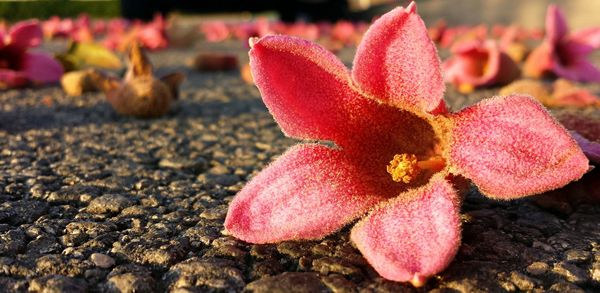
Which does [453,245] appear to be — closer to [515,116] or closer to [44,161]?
[515,116]

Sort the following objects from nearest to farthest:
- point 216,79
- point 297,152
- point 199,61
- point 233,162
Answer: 1. point 297,152
2. point 233,162
3. point 216,79
4. point 199,61

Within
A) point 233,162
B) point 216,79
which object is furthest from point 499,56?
point 216,79

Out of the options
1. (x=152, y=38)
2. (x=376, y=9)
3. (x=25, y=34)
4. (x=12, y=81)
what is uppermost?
(x=25, y=34)

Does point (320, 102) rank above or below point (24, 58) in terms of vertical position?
above

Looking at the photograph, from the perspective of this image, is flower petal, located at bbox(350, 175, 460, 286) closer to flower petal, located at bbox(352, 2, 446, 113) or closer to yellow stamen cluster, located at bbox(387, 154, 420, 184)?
yellow stamen cluster, located at bbox(387, 154, 420, 184)

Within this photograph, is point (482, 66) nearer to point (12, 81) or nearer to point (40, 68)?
point (40, 68)

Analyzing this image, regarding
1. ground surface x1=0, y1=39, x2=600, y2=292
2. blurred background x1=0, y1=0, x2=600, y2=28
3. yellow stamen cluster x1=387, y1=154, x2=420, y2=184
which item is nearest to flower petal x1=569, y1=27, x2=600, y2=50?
ground surface x1=0, y1=39, x2=600, y2=292

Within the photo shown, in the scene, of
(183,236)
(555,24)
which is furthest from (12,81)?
(555,24)
